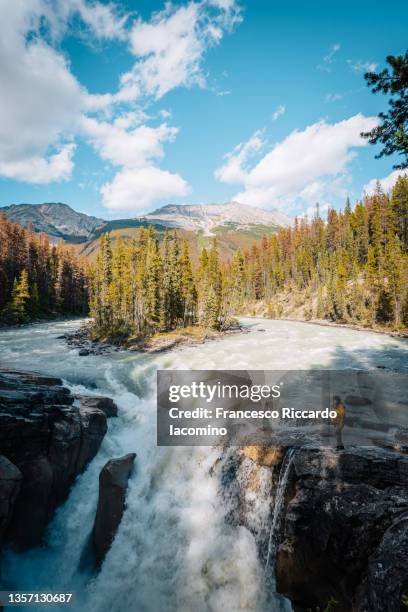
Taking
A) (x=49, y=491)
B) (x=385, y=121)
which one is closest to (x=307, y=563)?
(x=49, y=491)

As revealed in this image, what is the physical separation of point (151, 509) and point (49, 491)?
4104 millimetres

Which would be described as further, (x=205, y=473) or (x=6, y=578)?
(x=205, y=473)

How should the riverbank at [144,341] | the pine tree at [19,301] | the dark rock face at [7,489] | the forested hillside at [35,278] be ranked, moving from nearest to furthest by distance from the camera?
the dark rock face at [7,489]
the riverbank at [144,341]
the pine tree at [19,301]
the forested hillside at [35,278]

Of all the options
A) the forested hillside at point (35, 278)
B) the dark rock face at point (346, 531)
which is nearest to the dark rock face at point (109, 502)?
the dark rock face at point (346, 531)

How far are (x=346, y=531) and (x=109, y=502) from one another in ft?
30.1

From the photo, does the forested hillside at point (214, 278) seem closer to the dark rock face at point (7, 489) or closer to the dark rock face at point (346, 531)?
the dark rock face at point (7, 489)

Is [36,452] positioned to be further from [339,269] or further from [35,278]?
[339,269]

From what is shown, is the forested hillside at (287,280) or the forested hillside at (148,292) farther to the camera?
the forested hillside at (287,280)

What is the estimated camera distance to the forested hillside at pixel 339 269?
54.6 meters

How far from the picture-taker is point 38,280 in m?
75.4

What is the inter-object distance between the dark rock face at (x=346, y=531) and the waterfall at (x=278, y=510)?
1.15 feet

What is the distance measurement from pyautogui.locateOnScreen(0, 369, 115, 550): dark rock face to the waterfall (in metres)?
8.61

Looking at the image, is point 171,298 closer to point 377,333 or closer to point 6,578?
point 377,333

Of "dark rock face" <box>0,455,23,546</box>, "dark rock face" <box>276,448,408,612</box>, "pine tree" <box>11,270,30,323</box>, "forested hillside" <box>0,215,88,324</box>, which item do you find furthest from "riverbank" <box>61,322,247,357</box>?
"dark rock face" <box>276,448,408,612</box>
